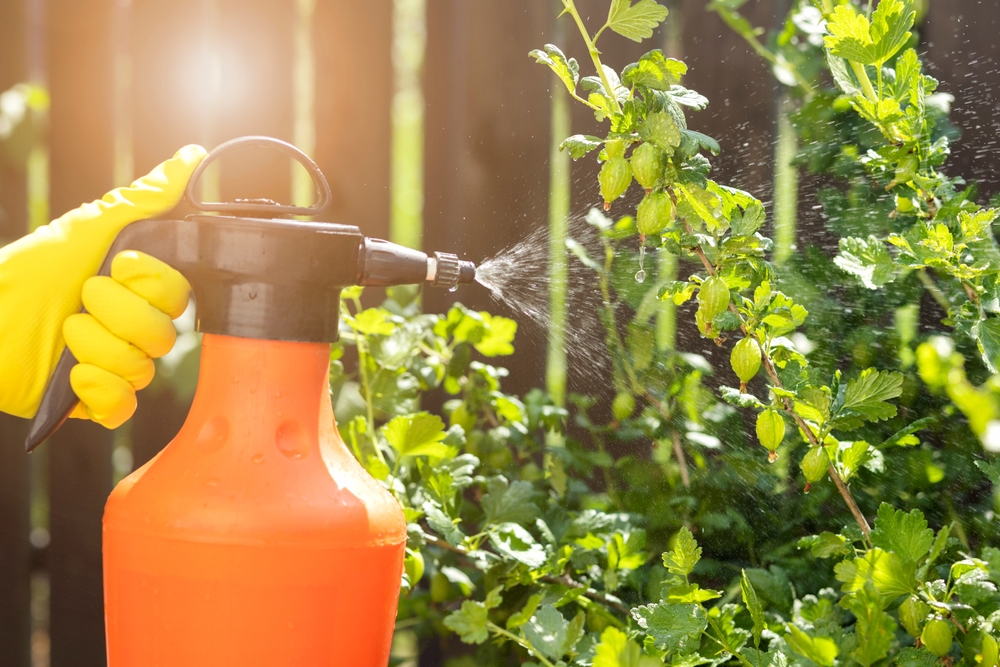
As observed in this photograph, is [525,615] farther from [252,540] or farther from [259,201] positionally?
[259,201]

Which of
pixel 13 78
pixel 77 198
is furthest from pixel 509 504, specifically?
pixel 13 78

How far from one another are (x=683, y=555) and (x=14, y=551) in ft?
5.08

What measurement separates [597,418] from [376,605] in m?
0.61

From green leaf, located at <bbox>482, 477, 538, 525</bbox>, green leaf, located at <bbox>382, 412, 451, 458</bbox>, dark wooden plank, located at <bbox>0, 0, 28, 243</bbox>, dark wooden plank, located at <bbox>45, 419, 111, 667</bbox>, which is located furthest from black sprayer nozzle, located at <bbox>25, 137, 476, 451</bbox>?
dark wooden plank, located at <bbox>0, 0, 28, 243</bbox>

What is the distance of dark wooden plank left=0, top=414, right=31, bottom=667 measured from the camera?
5.51ft

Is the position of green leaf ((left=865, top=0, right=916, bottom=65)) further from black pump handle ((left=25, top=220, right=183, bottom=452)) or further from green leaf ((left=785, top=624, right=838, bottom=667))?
black pump handle ((left=25, top=220, right=183, bottom=452))

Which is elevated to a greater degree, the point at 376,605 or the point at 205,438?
the point at 205,438

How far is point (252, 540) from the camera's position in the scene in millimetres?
612

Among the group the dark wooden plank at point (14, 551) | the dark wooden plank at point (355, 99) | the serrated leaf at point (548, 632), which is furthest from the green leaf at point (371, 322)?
the dark wooden plank at point (14, 551)

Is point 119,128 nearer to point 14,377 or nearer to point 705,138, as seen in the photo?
point 14,377

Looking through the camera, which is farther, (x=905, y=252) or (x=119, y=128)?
(x=119, y=128)

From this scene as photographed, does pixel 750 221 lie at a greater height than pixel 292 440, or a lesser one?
greater

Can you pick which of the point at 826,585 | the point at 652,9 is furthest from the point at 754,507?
the point at 652,9

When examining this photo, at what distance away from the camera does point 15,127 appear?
170 centimetres
